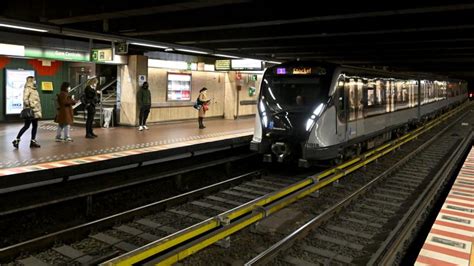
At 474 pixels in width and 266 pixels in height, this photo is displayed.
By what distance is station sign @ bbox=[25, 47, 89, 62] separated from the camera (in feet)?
41.1

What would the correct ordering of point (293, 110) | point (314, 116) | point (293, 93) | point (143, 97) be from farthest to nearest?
point (143, 97)
point (293, 93)
point (293, 110)
point (314, 116)

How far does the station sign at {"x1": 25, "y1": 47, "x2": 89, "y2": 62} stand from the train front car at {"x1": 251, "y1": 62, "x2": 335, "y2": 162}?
727 cm

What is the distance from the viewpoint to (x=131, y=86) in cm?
1538

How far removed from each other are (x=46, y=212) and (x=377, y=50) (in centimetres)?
1236

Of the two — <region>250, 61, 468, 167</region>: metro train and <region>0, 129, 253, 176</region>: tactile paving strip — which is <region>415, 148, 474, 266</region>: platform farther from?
<region>0, 129, 253, 176</region>: tactile paving strip

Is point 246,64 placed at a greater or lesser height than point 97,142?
greater

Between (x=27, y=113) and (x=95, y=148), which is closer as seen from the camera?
(x=27, y=113)

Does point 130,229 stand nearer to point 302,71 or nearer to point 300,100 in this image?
point 300,100

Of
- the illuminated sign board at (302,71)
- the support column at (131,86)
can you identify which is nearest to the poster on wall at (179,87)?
the support column at (131,86)

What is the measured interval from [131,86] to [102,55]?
9.37 feet

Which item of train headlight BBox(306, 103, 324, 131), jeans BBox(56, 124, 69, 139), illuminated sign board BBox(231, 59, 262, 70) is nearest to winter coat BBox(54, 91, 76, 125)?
jeans BBox(56, 124, 69, 139)

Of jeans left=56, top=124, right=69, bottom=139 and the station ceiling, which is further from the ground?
the station ceiling

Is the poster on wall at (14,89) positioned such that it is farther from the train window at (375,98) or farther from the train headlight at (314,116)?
the train window at (375,98)

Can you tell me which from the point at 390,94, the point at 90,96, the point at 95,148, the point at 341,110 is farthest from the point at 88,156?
the point at 390,94
